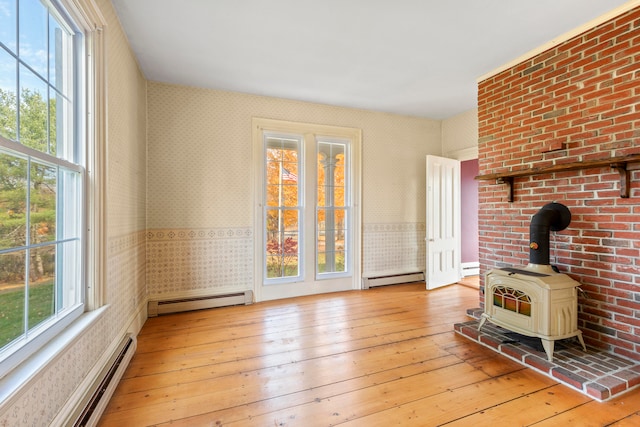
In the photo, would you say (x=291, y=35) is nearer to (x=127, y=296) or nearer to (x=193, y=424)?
(x=127, y=296)

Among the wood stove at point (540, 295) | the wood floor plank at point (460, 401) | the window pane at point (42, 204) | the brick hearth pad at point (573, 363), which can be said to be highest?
the window pane at point (42, 204)

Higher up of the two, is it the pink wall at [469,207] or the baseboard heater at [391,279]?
the pink wall at [469,207]

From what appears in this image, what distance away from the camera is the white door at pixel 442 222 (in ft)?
15.4

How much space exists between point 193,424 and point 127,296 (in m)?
1.45

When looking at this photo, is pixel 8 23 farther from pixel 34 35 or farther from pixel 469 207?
pixel 469 207

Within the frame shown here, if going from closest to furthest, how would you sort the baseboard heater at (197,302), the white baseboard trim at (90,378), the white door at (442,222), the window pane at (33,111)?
1. the window pane at (33,111)
2. the white baseboard trim at (90,378)
3. the baseboard heater at (197,302)
4. the white door at (442,222)

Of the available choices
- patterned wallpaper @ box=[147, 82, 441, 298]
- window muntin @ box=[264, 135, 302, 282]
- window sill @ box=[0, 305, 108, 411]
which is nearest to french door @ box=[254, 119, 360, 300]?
window muntin @ box=[264, 135, 302, 282]

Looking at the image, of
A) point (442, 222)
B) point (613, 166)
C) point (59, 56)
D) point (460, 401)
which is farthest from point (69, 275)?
point (442, 222)

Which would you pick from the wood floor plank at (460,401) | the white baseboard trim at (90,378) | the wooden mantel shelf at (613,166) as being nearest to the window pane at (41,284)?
the white baseboard trim at (90,378)

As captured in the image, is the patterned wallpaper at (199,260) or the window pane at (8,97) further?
the patterned wallpaper at (199,260)

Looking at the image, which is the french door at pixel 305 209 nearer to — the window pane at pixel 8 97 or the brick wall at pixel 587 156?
the brick wall at pixel 587 156

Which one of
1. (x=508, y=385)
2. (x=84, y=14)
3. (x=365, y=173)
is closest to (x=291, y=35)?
(x=84, y=14)


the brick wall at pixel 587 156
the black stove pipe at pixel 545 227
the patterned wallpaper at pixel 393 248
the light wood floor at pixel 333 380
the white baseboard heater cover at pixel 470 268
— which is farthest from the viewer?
the white baseboard heater cover at pixel 470 268

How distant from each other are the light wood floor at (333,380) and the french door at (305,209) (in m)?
0.94
